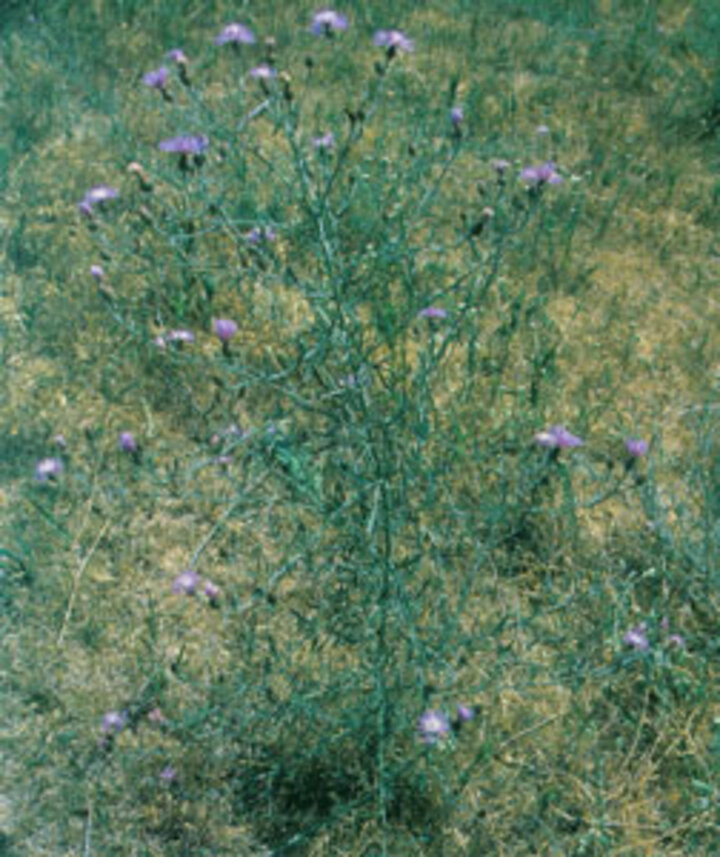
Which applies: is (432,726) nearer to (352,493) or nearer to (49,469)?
(352,493)

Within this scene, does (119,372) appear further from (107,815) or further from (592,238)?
(592,238)

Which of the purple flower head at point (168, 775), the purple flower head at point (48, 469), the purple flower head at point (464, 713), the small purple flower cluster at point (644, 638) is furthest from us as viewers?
the purple flower head at point (48, 469)

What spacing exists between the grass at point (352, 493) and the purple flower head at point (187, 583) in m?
0.01

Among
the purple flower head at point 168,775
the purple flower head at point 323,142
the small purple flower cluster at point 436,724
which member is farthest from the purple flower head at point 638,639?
the purple flower head at point 323,142

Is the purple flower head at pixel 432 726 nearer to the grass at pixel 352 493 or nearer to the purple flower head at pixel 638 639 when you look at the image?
the grass at pixel 352 493

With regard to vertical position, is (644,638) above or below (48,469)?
above

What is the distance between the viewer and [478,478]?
2.40 meters

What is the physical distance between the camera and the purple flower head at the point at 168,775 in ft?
5.80

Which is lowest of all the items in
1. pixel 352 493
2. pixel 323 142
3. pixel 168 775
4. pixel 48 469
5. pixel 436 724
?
pixel 168 775

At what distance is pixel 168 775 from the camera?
1766mm

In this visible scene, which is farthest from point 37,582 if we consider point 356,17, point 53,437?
point 356,17

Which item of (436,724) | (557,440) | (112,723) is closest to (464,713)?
(436,724)

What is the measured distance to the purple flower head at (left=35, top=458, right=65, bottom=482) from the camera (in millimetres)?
2277

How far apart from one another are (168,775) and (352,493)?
0.70 m
